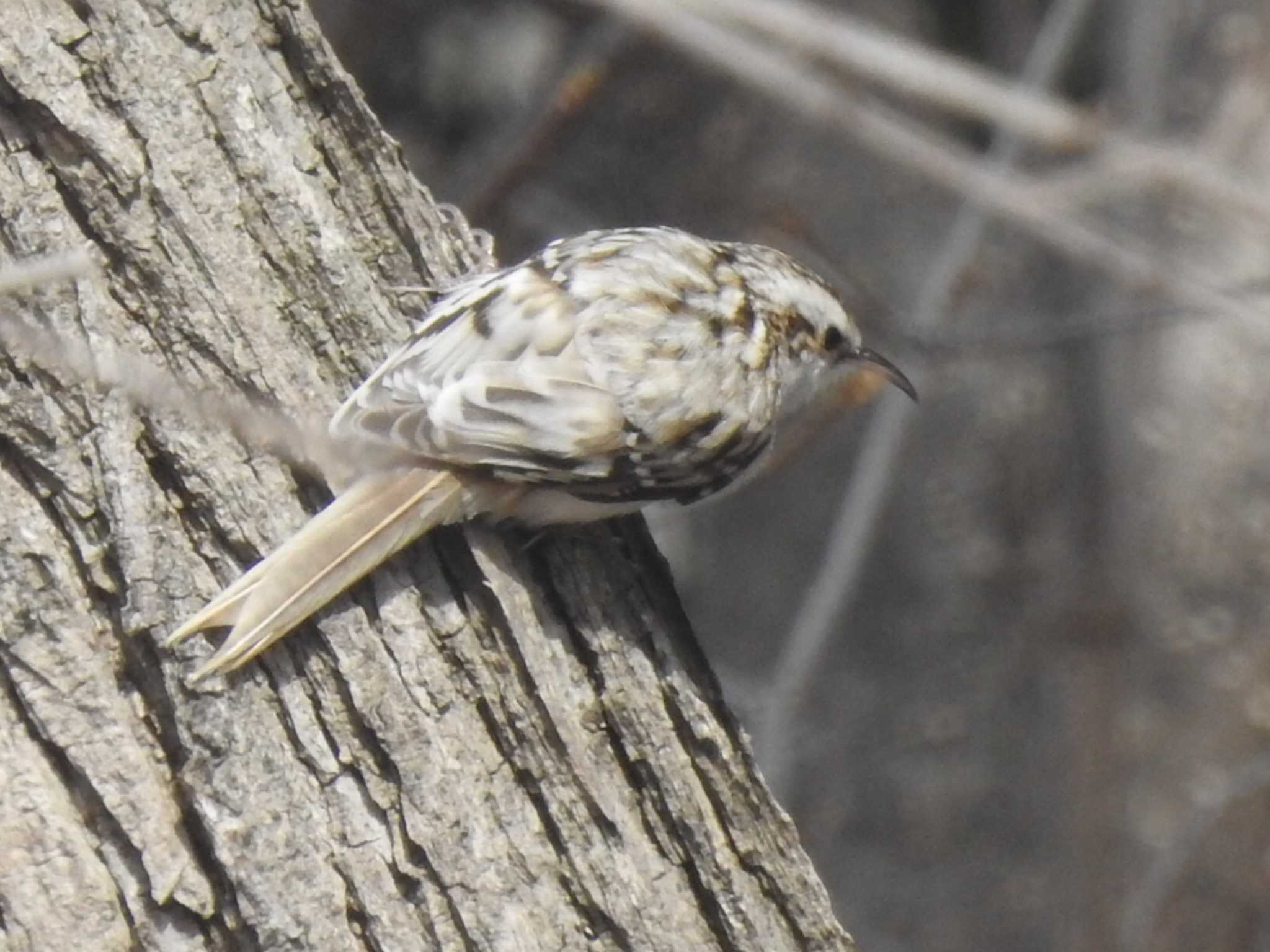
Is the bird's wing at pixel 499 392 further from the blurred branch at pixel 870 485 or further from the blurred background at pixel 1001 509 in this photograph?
the blurred background at pixel 1001 509

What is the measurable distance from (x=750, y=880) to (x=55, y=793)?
39.2 inches

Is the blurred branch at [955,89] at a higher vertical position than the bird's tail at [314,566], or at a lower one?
higher

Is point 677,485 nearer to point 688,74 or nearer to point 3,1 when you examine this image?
point 3,1

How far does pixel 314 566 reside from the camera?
101 inches

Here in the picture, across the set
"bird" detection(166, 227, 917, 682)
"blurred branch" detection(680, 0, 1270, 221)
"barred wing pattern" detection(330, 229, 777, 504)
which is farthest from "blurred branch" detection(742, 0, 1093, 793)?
"blurred branch" detection(680, 0, 1270, 221)

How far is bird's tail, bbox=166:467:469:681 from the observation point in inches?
99.1

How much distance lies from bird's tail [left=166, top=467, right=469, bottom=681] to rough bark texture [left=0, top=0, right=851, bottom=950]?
4 centimetres

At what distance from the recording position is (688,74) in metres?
6.52

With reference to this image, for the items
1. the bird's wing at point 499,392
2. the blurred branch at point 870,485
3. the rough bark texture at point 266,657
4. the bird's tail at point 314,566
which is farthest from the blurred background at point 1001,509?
the bird's tail at point 314,566

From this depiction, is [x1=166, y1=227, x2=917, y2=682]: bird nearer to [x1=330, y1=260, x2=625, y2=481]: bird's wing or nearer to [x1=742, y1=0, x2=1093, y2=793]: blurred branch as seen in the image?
[x1=330, y1=260, x2=625, y2=481]: bird's wing

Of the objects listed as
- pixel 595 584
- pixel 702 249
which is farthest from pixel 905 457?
pixel 595 584

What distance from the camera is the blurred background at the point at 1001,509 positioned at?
5941 mm

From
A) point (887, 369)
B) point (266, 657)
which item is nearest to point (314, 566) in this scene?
point (266, 657)

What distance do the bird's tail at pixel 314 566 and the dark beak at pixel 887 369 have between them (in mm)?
1446
